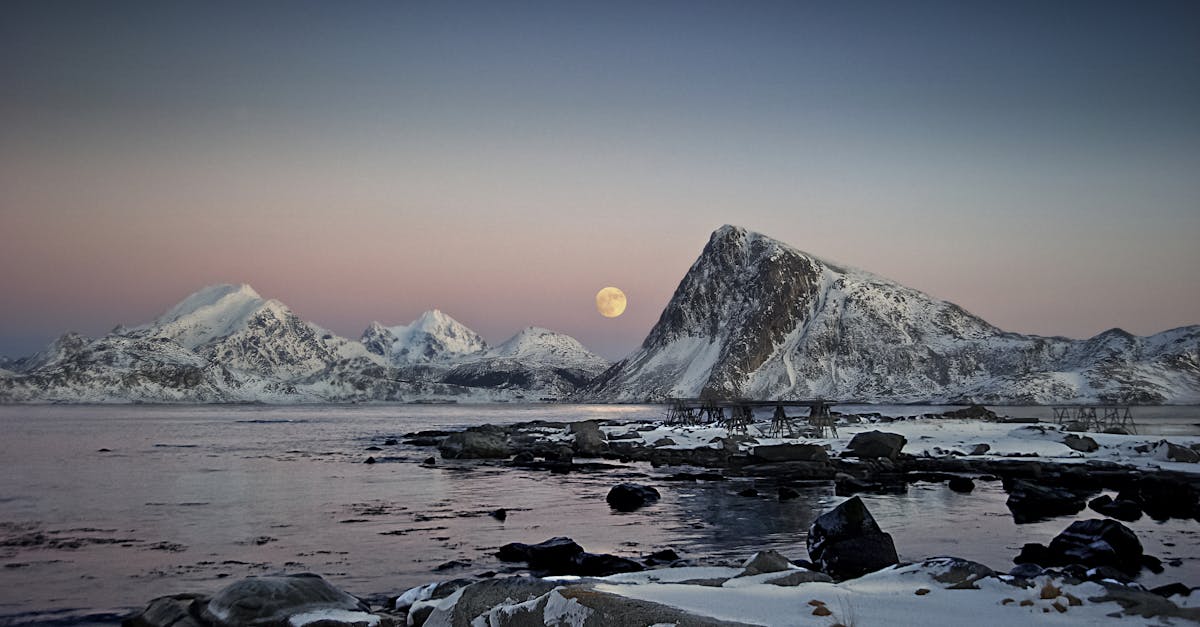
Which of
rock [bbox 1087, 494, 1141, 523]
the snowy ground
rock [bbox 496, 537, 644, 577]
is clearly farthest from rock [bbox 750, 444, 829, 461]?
rock [bbox 496, 537, 644, 577]

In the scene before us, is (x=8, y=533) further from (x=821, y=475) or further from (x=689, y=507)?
(x=821, y=475)

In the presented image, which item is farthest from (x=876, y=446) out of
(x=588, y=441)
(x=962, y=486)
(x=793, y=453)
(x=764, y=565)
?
(x=764, y=565)

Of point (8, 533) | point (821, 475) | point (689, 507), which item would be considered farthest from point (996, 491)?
point (8, 533)

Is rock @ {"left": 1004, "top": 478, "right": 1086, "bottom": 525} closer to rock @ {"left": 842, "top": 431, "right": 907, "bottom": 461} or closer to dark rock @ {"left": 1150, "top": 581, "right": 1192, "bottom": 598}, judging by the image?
dark rock @ {"left": 1150, "top": 581, "right": 1192, "bottom": 598}

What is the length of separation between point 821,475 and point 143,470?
4267 cm

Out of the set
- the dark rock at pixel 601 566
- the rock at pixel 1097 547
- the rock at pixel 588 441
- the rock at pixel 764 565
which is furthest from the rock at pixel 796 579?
the rock at pixel 588 441

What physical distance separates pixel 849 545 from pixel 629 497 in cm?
1898

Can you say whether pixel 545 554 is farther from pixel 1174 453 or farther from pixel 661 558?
pixel 1174 453

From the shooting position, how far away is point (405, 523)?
1243 inches

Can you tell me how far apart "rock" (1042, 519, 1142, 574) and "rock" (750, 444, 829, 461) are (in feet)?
108

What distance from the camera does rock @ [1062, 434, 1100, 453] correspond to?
184 ft

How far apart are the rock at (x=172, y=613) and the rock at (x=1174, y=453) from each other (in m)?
51.7

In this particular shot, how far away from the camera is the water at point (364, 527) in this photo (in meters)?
21.8

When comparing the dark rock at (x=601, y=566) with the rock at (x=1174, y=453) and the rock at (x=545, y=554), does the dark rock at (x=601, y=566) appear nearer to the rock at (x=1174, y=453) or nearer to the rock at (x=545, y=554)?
the rock at (x=545, y=554)
